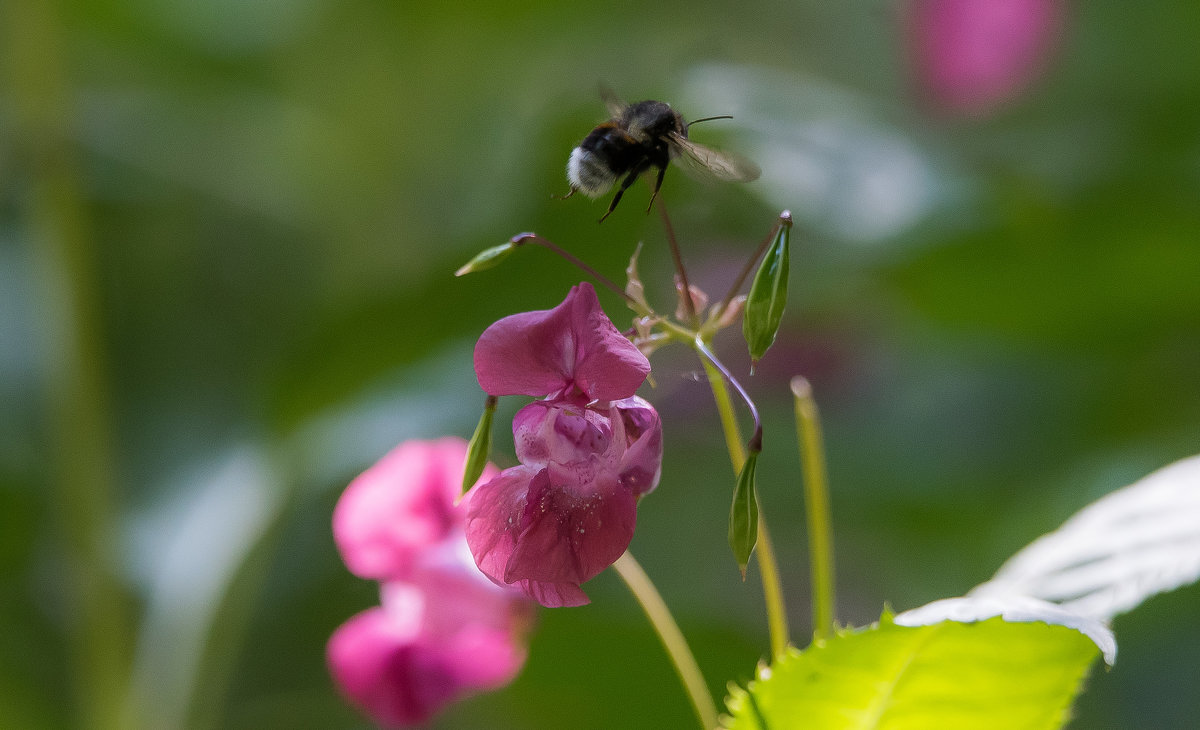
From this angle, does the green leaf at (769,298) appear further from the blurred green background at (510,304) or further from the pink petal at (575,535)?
the blurred green background at (510,304)

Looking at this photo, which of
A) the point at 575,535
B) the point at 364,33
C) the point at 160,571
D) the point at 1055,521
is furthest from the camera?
the point at 364,33

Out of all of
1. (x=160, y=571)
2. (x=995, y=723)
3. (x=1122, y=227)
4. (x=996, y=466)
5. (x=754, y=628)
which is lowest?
(x=160, y=571)

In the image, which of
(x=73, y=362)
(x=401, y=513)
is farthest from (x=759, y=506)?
(x=73, y=362)

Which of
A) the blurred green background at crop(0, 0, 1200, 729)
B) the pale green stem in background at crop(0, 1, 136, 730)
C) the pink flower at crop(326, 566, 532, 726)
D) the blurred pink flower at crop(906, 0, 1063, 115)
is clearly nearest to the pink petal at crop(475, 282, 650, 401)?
the pink flower at crop(326, 566, 532, 726)

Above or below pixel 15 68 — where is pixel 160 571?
below

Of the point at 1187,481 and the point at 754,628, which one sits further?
the point at 754,628

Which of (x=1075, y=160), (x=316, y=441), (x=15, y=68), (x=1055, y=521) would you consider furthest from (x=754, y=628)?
(x=15, y=68)

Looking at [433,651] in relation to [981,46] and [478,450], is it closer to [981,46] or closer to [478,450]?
[478,450]

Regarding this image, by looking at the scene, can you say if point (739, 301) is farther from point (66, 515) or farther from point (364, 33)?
point (364, 33)
